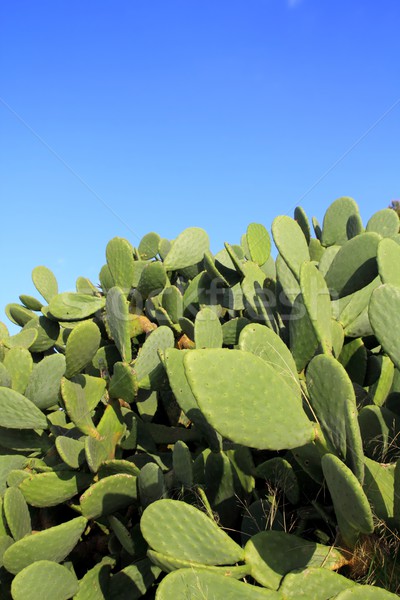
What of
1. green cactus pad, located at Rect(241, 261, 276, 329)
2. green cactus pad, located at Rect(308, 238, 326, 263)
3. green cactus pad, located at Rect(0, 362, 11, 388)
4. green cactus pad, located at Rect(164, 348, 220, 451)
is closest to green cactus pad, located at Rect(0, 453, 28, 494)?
green cactus pad, located at Rect(0, 362, 11, 388)

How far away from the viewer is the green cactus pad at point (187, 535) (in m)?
1.36

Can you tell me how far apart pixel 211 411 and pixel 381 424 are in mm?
639

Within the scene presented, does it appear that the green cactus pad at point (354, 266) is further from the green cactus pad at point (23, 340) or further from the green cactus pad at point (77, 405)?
the green cactus pad at point (23, 340)

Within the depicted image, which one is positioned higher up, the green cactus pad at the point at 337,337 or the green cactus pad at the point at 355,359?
the green cactus pad at the point at 337,337

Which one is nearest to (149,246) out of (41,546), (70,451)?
(70,451)

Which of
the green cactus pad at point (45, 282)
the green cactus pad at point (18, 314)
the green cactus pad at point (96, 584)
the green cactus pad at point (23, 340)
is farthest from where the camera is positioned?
the green cactus pad at point (18, 314)

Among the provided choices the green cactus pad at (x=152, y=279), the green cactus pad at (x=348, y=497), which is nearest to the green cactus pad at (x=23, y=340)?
the green cactus pad at (x=152, y=279)

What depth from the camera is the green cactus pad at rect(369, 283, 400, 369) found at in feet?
4.85

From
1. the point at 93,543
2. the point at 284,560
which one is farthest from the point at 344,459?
the point at 93,543

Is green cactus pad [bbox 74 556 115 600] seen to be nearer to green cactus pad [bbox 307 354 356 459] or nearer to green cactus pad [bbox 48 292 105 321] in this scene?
green cactus pad [bbox 307 354 356 459]

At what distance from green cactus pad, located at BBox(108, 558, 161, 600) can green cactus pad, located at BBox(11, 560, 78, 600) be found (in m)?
0.14

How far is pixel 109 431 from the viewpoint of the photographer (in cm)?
204

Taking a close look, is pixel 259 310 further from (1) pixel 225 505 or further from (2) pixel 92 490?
(2) pixel 92 490

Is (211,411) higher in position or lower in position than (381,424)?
higher
